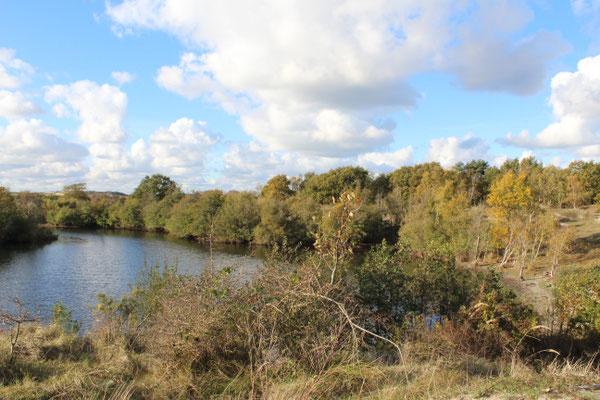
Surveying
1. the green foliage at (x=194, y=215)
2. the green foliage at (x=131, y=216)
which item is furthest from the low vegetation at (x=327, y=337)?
the green foliage at (x=131, y=216)

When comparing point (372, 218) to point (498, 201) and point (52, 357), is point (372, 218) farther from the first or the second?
point (52, 357)

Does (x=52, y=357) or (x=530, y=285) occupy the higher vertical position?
(x=52, y=357)

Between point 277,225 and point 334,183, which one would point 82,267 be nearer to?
point 277,225

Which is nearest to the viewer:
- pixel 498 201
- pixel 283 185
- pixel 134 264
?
pixel 498 201

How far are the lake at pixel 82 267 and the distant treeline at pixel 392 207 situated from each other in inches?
232

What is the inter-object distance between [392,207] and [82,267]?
42498 mm

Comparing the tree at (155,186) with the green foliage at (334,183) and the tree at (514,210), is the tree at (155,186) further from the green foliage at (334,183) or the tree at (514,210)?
the tree at (514,210)

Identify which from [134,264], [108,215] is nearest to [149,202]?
[108,215]

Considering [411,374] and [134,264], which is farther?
[134,264]

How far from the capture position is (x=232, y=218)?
51844 mm

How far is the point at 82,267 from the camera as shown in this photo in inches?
1210

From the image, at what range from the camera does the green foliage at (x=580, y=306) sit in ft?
29.8

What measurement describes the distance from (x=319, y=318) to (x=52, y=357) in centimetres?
496

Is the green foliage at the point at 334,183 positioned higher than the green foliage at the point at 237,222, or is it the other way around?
the green foliage at the point at 334,183
